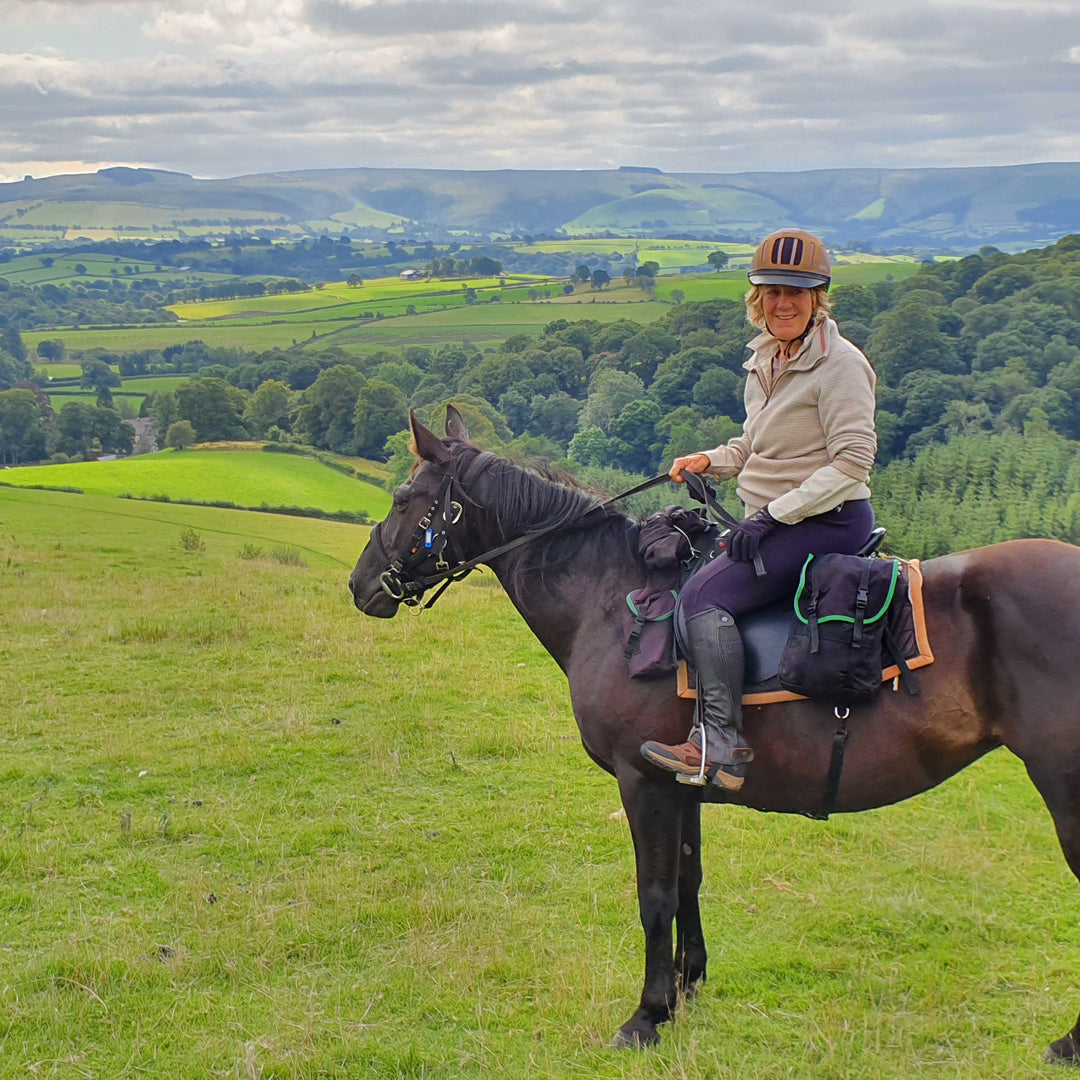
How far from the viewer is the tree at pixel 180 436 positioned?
66.0 m

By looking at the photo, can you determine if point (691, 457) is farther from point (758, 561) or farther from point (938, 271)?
point (938, 271)

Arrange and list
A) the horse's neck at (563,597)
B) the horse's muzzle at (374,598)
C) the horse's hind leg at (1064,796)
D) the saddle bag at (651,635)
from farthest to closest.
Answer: the horse's muzzle at (374,598) → the horse's neck at (563,597) → the saddle bag at (651,635) → the horse's hind leg at (1064,796)

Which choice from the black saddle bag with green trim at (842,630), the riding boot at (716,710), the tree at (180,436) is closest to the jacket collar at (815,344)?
the black saddle bag with green trim at (842,630)

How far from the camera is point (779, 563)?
4.75m

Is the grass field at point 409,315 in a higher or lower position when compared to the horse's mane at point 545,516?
lower

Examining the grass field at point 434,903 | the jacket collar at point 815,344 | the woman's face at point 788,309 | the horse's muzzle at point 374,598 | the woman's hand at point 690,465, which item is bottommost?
the grass field at point 434,903

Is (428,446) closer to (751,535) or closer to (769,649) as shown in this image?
(751,535)

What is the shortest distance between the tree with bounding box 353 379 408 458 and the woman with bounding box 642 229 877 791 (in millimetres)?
58841

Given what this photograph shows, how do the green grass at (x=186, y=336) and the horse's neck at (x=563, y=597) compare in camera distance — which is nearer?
the horse's neck at (x=563, y=597)

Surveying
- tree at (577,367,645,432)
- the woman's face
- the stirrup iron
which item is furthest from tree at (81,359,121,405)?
the stirrup iron

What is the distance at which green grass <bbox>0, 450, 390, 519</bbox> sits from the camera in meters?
45.6

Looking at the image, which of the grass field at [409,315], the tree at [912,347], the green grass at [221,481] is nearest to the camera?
the green grass at [221,481]

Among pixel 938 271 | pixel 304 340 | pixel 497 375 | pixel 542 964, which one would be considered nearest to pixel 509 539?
pixel 542 964

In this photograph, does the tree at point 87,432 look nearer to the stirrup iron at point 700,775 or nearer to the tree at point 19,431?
the tree at point 19,431
